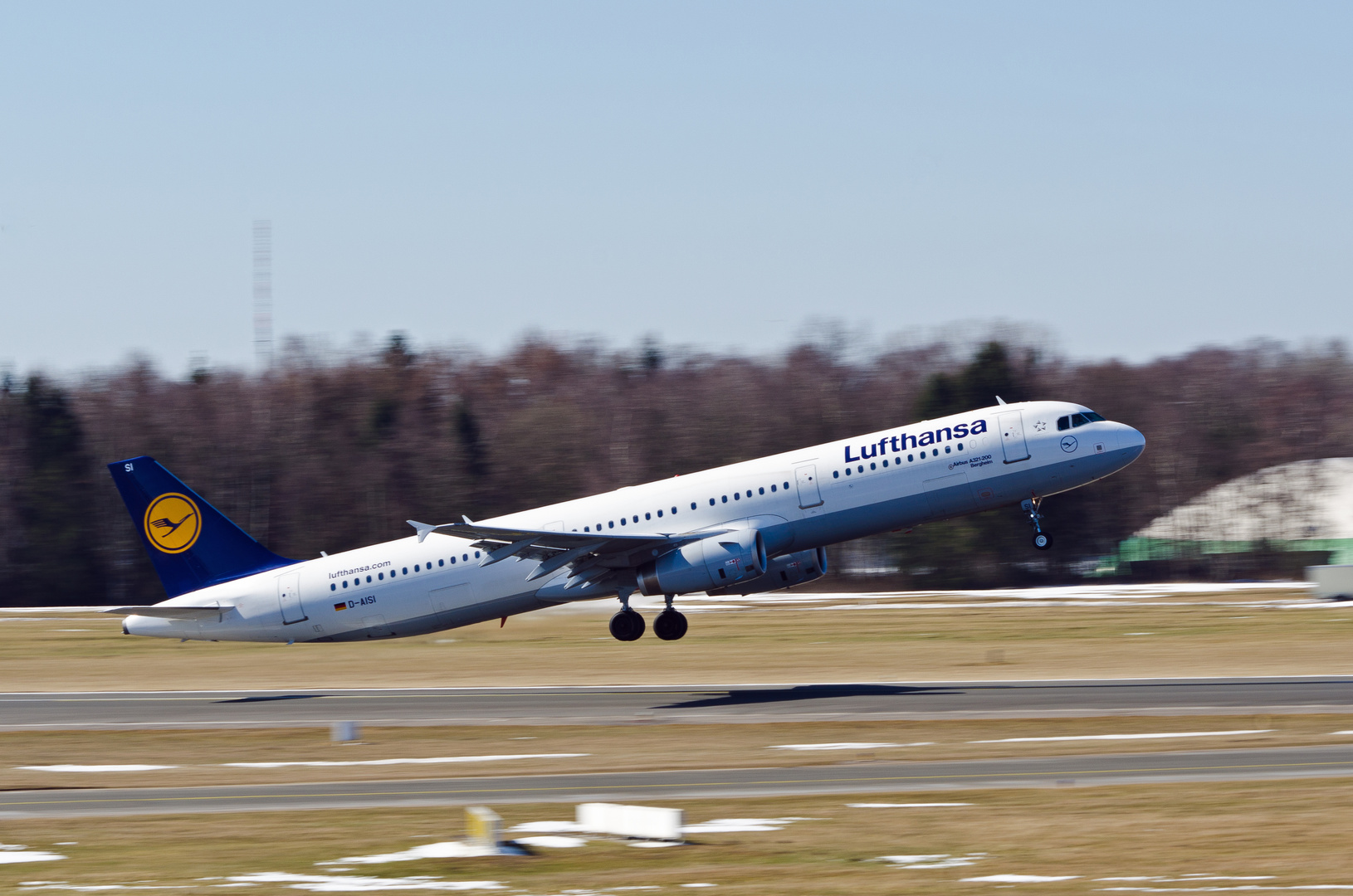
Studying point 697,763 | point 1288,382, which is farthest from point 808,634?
point 1288,382

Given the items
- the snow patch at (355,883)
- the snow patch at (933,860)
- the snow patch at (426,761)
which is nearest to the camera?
the snow patch at (355,883)

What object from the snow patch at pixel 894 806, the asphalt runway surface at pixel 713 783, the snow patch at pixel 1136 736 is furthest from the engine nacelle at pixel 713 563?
the snow patch at pixel 894 806

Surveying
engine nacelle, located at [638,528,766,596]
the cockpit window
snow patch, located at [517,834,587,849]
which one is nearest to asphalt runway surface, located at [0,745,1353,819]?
snow patch, located at [517,834,587,849]

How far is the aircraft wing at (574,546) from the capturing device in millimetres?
37594

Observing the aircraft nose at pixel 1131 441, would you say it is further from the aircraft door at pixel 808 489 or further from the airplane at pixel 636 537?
the aircraft door at pixel 808 489

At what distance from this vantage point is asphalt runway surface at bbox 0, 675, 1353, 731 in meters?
30.2

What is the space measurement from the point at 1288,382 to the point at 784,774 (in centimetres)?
9622

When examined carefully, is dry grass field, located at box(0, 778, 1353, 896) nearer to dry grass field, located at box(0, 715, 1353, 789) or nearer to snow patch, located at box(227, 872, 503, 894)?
snow patch, located at box(227, 872, 503, 894)

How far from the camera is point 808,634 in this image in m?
51.7

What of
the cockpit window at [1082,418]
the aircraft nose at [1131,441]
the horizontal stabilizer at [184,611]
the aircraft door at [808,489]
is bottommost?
→ the horizontal stabilizer at [184,611]

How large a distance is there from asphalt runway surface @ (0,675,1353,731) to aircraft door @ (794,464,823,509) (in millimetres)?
4799

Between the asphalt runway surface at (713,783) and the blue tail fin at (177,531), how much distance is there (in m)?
19.6

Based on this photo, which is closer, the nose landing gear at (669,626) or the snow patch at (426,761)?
the snow patch at (426,761)

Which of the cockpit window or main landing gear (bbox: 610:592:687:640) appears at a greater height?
the cockpit window
